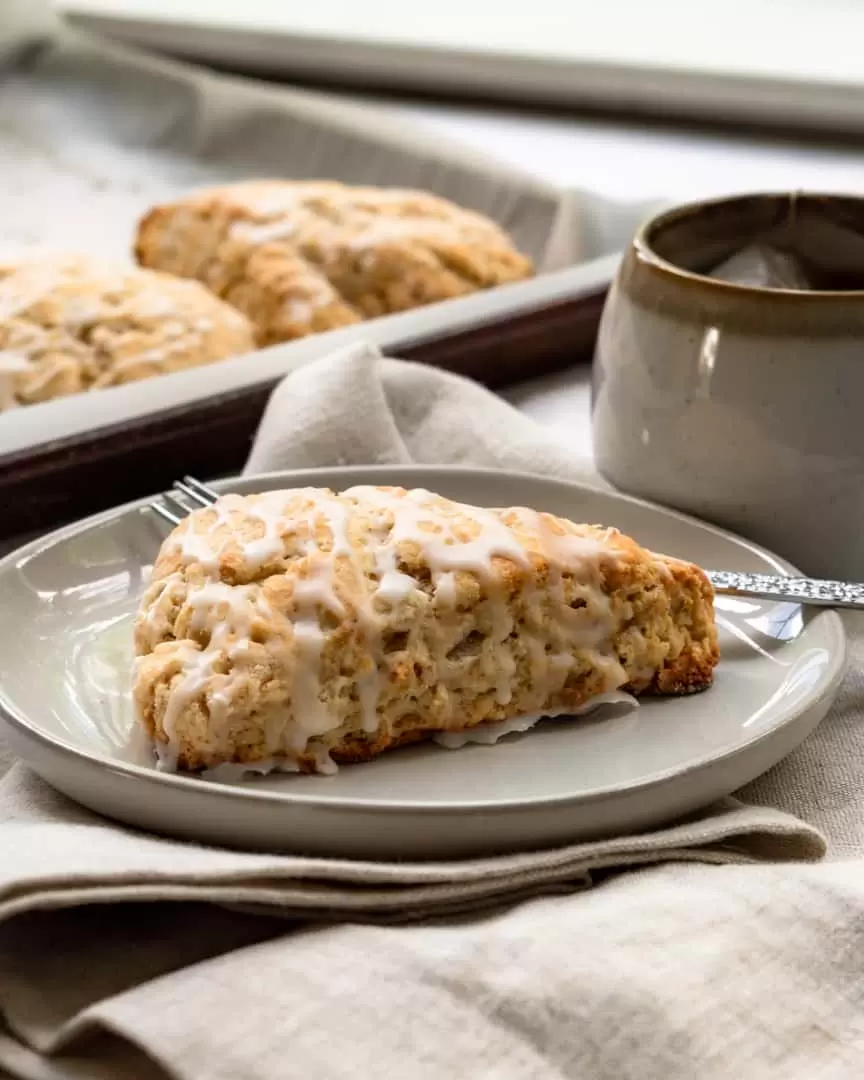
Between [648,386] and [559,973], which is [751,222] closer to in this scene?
[648,386]

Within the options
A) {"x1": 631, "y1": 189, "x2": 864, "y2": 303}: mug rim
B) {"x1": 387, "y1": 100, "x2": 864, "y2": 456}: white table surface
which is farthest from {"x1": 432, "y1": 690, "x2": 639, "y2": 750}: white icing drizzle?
{"x1": 387, "y1": 100, "x2": 864, "y2": 456}: white table surface

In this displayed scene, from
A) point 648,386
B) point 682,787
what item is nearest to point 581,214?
point 648,386

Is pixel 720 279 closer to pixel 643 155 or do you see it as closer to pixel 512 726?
pixel 512 726

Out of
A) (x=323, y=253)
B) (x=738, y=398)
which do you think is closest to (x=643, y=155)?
(x=323, y=253)

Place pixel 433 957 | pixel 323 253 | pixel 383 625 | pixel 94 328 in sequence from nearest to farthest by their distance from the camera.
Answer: pixel 433 957, pixel 383 625, pixel 94 328, pixel 323 253

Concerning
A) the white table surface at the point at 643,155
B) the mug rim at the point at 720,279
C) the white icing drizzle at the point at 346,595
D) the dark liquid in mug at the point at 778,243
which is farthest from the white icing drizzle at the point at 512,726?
the white table surface at the point at 643,155
